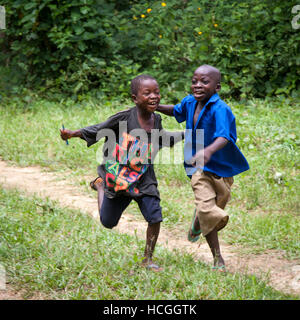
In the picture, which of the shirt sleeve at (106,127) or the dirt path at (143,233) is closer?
the shirt sleeve at (106,127)

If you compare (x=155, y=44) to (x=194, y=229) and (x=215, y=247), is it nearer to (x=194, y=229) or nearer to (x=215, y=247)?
(x=194, y=229)

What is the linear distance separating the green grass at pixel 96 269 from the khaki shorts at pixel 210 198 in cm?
34

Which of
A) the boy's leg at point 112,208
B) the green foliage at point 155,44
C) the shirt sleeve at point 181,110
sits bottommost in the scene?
the boy's leg at point 112,208

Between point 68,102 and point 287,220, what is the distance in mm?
4832

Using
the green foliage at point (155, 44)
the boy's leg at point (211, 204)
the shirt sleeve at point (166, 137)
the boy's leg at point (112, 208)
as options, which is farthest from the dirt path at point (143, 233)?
the green foliage at point (155, 44)

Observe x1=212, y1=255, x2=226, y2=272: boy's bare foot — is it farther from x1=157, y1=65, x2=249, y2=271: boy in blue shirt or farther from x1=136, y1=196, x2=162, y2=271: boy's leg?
x1=136, y1=196, x2=162, y2=271: boy's leg

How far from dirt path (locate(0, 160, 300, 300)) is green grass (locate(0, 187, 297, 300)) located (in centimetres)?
20

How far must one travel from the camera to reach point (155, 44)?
9211 millimetres

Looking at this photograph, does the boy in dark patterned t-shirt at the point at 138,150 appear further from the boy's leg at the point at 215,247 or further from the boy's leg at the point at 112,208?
the boy's leg at the point at 215,247

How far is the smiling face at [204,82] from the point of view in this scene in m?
3.60

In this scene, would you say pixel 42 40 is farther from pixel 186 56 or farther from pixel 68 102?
pixel 186 56

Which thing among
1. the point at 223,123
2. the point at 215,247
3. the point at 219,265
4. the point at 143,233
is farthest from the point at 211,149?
the point at 143,233
